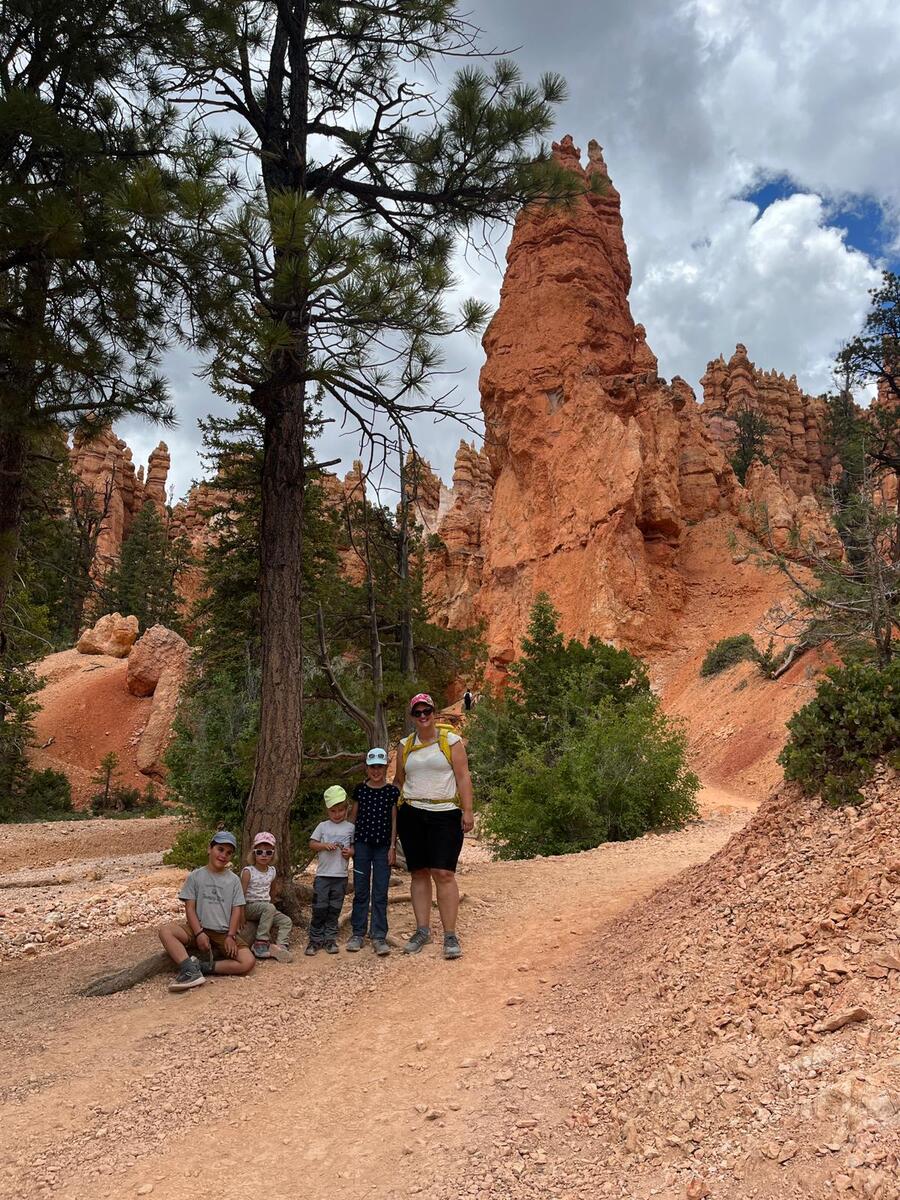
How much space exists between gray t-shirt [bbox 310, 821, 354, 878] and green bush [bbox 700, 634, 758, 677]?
824 inches

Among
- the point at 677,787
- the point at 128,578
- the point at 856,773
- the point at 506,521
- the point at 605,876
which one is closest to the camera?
the point at 856,773

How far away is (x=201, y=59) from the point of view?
570 cm

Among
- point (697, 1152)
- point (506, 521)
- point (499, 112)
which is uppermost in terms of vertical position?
point (506, 521)

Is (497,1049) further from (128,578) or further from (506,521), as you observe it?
(128,578)

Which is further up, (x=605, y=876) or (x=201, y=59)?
(x=201, y=59)

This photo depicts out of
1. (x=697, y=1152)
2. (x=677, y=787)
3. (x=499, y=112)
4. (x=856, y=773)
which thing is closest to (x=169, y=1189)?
(x=697, y=1152)

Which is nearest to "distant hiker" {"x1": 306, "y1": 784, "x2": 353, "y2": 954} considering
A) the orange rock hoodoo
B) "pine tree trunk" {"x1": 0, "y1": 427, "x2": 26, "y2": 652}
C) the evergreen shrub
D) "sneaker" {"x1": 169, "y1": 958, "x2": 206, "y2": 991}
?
"sneaker" {"x1": 169, "y1": 958, "x2": 206, "y2": 991}

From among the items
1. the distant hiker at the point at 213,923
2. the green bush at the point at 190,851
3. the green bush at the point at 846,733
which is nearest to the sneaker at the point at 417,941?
the distant hiker at the point at 213,923

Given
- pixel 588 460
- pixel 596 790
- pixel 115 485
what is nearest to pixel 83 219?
pixel 596 790

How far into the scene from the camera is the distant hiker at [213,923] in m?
5.05

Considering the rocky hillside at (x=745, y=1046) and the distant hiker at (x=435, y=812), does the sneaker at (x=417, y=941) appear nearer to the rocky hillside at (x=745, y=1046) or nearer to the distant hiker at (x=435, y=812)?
the distant hiker at (x=435, y=812)

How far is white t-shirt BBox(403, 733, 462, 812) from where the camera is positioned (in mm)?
5289

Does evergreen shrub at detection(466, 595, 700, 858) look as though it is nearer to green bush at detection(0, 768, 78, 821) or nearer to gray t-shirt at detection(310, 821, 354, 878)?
gray t-shirt at detection(310, 821, 354, 878)

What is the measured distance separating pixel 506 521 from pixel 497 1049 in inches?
1157
